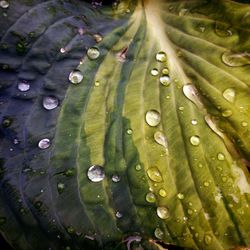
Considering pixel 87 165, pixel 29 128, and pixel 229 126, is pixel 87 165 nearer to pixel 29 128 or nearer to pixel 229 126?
pixel 29 128

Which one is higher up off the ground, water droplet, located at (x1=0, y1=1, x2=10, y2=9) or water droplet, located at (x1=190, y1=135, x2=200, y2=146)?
water droplet, located at (x1=0, y1=1, x2=10, y2=9)

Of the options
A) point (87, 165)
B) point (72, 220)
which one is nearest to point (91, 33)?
point (87, 165)

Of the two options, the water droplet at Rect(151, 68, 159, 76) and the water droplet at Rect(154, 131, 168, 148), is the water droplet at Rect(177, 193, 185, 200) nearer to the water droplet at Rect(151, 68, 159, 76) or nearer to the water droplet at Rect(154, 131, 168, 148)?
the water droplet at Rect(154, 131, 168, 148)

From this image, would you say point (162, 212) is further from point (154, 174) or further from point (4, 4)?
point (4, 4)

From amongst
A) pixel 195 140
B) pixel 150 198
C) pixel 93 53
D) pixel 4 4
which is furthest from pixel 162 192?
pixel 4 4

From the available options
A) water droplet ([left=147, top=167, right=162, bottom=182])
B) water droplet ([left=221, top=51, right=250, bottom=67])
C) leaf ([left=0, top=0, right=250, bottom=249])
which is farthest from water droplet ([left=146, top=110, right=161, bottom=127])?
water droplet ([left=221, top=51, right=250, bottom=67])

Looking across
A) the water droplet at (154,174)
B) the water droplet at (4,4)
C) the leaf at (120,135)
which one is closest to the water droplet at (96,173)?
the leaf at (120,135)
